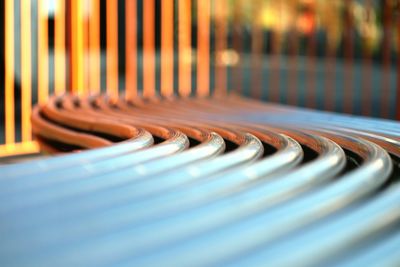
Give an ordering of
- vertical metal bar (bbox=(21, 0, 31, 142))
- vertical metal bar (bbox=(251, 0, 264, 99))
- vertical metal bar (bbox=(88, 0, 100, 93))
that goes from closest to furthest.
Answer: vertical metal bar (bbox=(21, 0, 31, 142))
vertical metal bar (bbox=(88, 0, 100, 93))
vertical metal bar (bbox=(251, 0, 264, 99))

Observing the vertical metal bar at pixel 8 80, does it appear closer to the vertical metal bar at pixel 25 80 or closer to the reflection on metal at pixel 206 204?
the vertical metal bar at pixel 25 80

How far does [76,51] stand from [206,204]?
3595mm

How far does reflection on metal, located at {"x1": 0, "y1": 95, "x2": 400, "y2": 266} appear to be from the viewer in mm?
781

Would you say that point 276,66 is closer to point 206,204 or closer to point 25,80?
point 25,80

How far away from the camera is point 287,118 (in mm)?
2322

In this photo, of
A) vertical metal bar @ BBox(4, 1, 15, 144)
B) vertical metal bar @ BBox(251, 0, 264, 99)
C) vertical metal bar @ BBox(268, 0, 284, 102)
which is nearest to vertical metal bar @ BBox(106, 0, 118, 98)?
vertical metal bar @ BBox(4, 1, 15, 144)

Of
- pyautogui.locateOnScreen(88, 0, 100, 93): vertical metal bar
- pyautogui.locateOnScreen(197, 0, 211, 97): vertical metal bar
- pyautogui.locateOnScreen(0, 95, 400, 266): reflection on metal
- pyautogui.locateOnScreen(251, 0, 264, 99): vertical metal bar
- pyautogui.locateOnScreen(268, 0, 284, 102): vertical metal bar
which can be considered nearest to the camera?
pyautogui.locateOnScreen(0, 95, 400, 266): reflection on metal

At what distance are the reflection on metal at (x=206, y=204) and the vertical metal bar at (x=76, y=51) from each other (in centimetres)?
291

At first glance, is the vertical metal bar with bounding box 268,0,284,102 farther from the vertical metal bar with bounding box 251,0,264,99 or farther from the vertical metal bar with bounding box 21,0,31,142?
the vertical metal bar with bounding box 21,0,31,142

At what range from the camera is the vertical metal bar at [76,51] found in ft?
14.4

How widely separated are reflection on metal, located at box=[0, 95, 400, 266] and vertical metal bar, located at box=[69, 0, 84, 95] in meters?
2.91

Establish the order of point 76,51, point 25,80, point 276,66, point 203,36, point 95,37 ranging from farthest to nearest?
point 276,66 → point 203,36 → point 95,37 → point 25,80 → point 76,51

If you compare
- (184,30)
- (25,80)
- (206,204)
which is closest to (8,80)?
(25,80)

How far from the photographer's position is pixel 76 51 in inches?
175
